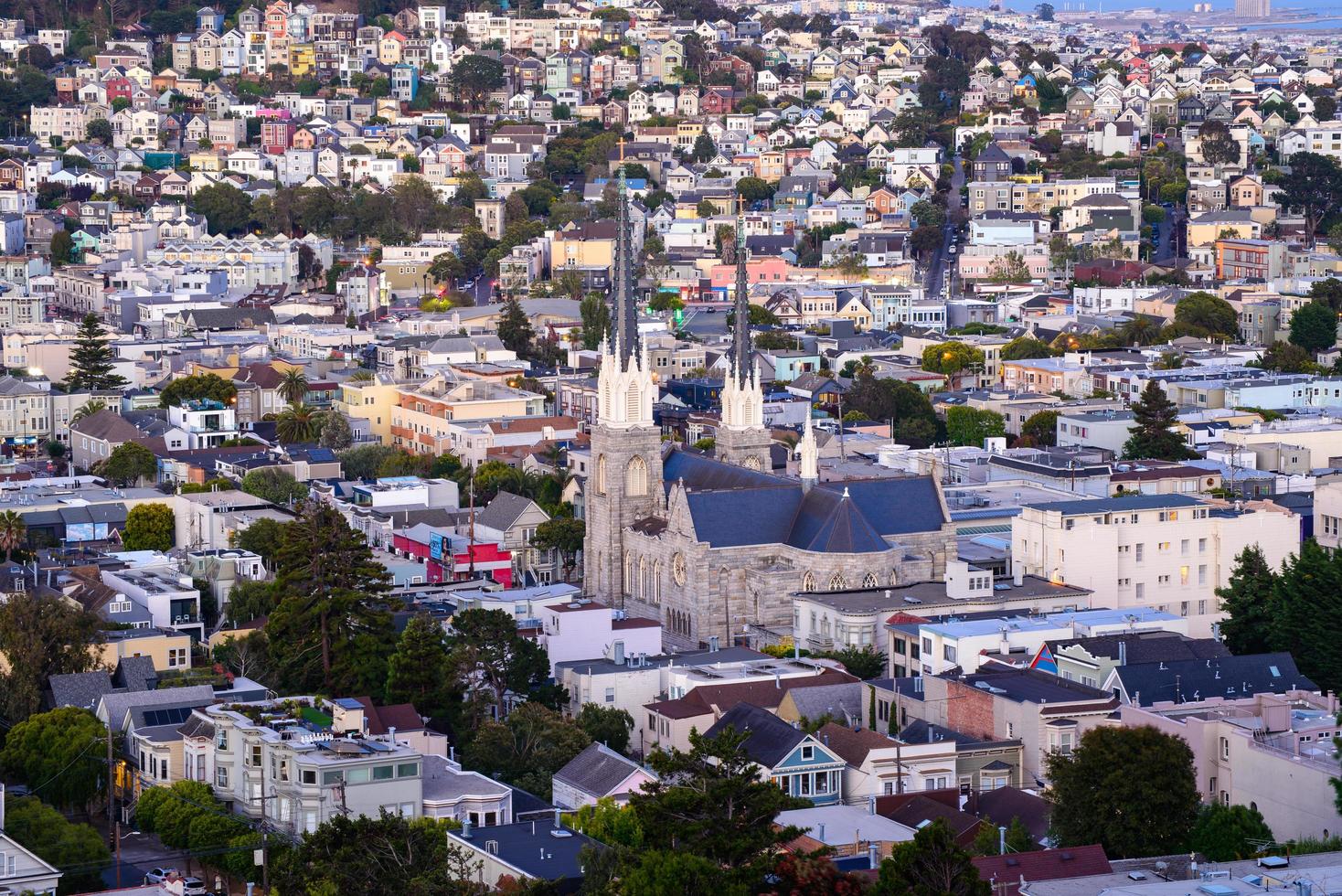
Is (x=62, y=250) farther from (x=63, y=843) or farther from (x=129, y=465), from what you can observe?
(x=63, y=843)

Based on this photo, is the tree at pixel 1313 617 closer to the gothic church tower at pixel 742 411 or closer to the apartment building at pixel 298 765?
the gothic church tower at pixel 742 411

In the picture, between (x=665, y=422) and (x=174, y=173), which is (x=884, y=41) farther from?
(x=665, y=422)

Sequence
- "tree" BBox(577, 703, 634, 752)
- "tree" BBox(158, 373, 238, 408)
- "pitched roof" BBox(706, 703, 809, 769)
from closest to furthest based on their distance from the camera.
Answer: "pitched roof" BBox(706, 703, 809, 769) < "tree" BBox(577, 703, 634, 752) < "tree" BBox(158, 373, 238, 408)

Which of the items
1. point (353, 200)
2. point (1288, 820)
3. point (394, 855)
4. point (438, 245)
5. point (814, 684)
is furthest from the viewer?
point (353, 200)

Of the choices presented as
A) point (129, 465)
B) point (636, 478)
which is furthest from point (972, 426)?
point (636, 478)

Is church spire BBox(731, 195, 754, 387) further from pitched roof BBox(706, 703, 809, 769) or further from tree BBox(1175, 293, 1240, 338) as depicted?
tree BBox(1175, 293, 1240, 338)

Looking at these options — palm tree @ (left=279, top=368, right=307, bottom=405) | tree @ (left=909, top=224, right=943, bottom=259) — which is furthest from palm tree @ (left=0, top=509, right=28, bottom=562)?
tree @ (left=909, top=224, right=943, bottom=259)

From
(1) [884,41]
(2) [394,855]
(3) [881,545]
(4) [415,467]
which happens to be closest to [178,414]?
(4) [415,467]
